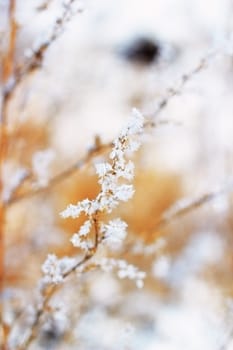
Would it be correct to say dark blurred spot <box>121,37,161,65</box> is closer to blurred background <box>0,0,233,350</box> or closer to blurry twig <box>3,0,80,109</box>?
blurred background <box>0,0,233,350</box>

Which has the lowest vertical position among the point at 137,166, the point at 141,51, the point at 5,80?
the point at 5,80

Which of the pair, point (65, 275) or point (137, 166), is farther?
point (137, 166)

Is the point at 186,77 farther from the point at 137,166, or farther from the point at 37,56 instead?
the point at 137,166

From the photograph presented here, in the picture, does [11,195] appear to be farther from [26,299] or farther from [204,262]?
[204,262]

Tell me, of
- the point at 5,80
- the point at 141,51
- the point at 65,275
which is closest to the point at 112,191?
the point at 65,275

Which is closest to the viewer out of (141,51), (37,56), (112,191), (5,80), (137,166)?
(112,191)

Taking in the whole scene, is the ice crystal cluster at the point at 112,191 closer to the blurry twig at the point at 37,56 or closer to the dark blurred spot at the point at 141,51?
the blurry twig at the point at 37,56

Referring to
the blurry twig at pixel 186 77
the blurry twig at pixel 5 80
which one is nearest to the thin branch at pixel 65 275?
the blurry twig at pixel 5 80
